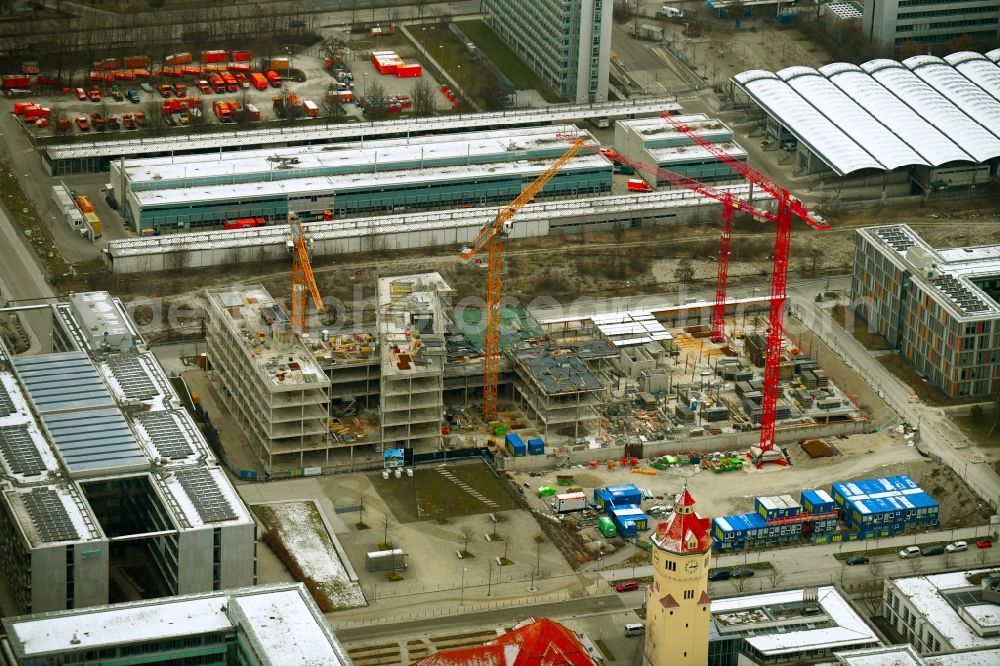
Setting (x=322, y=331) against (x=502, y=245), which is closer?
(x=322, y=331)

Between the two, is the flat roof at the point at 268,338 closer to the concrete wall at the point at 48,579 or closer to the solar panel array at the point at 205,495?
the solar panel array at the point at 205,495

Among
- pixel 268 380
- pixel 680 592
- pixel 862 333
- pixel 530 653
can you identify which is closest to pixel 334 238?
pixel 268 380

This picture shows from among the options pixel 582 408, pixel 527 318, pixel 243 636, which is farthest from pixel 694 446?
pixel 243 636

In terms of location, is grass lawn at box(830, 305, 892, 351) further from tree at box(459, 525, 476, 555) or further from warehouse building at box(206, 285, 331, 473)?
warehouse building at box(206, 285, 331, 473)

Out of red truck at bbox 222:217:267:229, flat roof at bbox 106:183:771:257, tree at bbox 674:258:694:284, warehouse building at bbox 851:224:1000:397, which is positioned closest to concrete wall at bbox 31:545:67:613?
flat roof at bbox 106:183:771:257

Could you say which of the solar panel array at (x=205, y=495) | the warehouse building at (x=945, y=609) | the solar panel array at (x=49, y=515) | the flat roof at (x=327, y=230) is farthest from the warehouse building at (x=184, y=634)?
the flat roof at (x=327, y=230)

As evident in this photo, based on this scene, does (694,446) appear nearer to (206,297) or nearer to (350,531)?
(350,531)
